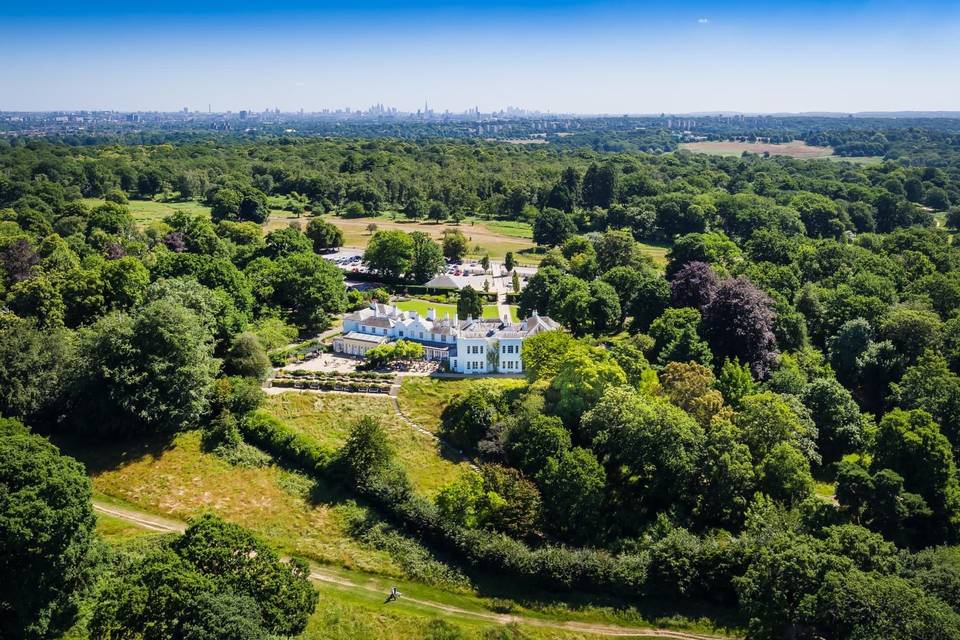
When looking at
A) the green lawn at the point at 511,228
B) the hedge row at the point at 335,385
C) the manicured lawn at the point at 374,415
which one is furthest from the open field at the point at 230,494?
the green lawn at the point at 511,228

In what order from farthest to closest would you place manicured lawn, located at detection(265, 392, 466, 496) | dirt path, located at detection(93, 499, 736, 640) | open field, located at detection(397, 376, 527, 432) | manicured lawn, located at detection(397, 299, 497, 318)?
manicured lawn, located at detection(397, 299, 497, 318), open field, located at detection(397, 376, 527, 432), manicured lawn, located at detection(265, 392, 466, 496), dirt path, located at detection(93, 499, 736, 640)

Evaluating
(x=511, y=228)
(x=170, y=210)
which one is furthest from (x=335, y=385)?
(x=170, y=210)

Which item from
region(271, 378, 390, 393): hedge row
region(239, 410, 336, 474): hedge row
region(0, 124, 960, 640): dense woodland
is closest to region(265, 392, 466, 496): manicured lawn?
region(271, 378, 390, 393): hedge row

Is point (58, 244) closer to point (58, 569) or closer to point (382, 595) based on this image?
point (58, 569)

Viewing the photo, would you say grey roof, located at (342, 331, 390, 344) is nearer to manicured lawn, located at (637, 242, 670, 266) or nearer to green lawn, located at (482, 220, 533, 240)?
manicured lawn, located at (637, 242, 670, 266)

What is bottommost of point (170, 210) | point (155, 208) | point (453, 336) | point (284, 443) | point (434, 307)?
point (284, 443)

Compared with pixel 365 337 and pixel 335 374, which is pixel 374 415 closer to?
pixel 335 374
